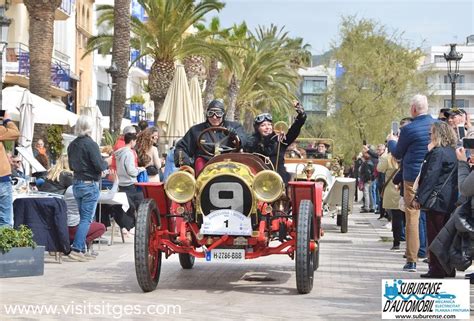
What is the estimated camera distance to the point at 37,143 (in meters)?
27.8

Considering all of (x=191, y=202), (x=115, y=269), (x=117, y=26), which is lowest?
(x=115, y=269)

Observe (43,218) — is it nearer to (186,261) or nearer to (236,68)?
(186,261)

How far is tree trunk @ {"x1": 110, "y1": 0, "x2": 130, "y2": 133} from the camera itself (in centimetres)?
3350

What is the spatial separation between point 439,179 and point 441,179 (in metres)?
0.02

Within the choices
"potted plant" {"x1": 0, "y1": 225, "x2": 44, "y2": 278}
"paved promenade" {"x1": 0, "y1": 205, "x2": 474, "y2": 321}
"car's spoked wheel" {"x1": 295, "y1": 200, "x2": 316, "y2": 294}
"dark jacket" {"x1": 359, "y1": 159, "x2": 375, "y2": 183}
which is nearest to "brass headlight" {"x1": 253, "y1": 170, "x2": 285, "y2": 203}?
"car's spoked wheel" {"x1": 295, "y1": 200, "x2": 316, "y2": 294}

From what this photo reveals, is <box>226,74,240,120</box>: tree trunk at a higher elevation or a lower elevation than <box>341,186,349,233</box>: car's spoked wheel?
higher

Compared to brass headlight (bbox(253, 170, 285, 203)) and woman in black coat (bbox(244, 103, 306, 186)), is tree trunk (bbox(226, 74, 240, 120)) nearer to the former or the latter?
woman in black coat (bbox(244, 103, 306, 186))

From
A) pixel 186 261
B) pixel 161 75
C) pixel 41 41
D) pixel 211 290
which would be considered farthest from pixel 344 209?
pixel 161 75

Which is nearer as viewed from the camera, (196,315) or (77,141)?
(196,315)

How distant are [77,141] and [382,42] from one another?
137 feet

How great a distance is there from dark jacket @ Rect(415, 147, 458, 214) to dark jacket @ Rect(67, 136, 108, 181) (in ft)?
13.9

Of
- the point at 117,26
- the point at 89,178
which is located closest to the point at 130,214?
the point at 89,178

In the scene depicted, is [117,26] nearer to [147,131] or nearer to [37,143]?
[37,143]

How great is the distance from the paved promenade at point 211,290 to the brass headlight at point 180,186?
931mm
